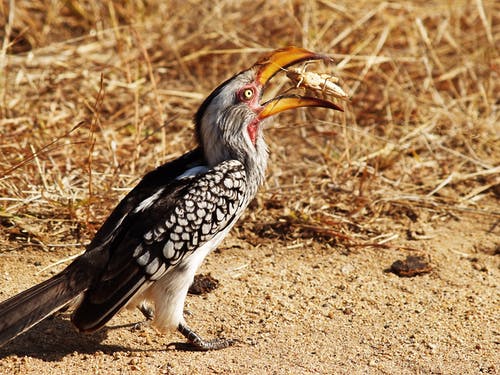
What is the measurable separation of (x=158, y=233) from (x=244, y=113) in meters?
0.79

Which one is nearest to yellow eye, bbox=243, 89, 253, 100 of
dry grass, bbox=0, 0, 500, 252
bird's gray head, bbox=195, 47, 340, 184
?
bird's gray head, bbox=195, 47, 340, 184

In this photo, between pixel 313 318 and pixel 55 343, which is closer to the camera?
pixel 55 343

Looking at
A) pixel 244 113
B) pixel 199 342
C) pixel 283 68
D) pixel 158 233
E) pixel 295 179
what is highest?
pixel 283 68

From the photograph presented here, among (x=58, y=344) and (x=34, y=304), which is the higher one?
(x=34, y=304)

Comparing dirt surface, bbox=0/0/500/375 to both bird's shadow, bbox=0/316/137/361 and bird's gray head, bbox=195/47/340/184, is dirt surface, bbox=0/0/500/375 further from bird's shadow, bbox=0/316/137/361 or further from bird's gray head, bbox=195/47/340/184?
bird's gray head, bbox=195/47/340/184

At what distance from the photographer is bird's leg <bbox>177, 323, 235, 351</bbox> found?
3.70 metres

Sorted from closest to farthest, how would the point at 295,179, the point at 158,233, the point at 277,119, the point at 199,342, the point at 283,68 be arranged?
the point at 158,233 < the point at 199,342 < the point at 283,68 < the point at 295,179 < the point at 277,119

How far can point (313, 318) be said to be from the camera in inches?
157

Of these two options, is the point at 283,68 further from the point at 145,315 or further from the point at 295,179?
the point at 145,315

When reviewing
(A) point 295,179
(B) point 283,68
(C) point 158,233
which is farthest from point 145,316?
(A) point 295,179

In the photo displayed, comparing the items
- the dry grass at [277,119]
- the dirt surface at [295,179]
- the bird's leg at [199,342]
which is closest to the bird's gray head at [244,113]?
the dirt surface at [295,179]

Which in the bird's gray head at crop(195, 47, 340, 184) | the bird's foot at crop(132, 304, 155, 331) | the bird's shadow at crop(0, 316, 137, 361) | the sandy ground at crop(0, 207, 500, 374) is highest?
the bird's gray head at crop(195, 47, 340, 184)

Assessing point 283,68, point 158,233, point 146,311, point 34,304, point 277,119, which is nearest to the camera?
point 34,304

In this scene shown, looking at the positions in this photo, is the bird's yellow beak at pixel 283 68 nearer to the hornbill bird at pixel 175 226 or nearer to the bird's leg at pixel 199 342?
the hornbill bird at pixel 175 226
